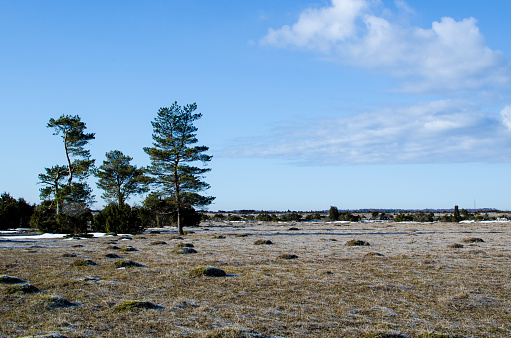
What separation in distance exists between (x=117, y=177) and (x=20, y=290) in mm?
49246

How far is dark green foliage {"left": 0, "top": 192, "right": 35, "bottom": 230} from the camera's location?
4772 centimetres

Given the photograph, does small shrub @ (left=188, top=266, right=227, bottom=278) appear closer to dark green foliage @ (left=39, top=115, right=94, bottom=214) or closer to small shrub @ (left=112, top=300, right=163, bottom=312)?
small shrub @ (left=112, top=300, right=163, bottom=312)

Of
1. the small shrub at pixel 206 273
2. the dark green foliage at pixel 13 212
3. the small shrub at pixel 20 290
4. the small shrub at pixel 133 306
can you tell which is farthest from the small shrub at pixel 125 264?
the dark green foliage at pixel 13 212

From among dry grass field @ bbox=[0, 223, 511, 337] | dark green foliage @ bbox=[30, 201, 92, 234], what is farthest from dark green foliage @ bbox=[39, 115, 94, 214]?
dry grass field @ bbox=[0, 223, 511, 337]

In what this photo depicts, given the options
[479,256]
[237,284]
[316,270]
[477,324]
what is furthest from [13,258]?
[479,256]

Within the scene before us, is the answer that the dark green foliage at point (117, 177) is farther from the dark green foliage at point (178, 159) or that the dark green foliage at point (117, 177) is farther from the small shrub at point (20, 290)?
the small shrub at point (20, 290)

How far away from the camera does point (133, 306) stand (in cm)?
912

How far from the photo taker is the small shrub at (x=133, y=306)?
9000 millimetres

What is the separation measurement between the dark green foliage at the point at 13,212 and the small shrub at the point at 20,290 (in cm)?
4352

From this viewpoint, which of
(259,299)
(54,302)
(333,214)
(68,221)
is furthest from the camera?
(333,214)

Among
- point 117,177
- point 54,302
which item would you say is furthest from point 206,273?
point 117,177

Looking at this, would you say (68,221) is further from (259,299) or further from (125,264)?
(259,299)

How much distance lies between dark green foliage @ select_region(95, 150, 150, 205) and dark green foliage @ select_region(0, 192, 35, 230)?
9852mm

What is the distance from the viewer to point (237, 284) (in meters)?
12.3
